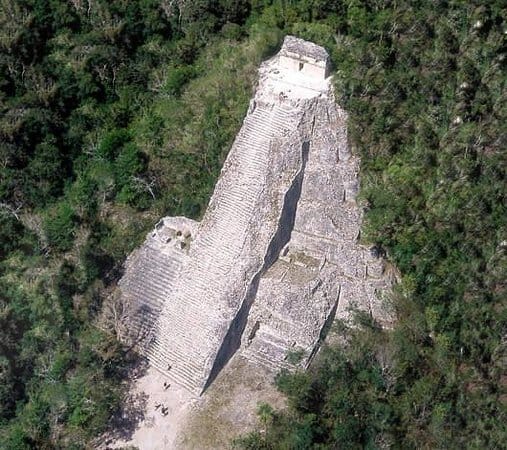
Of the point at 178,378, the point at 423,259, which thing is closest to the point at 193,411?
the point at 178,378

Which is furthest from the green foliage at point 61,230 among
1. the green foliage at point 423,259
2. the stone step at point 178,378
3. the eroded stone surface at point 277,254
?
the green foliage at point 423,259

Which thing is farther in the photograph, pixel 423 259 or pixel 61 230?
pixel 61 230

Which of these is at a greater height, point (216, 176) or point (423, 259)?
point (423, 259)

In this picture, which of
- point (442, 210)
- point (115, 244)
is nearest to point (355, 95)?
point (442, 210)

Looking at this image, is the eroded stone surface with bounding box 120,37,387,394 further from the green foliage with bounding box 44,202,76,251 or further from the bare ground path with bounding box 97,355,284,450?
the green foliage with bounding box 44,202,76,251

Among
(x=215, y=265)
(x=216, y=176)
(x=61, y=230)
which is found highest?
(x=216, y=176)

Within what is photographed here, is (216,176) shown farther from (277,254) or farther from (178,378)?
(178,378)

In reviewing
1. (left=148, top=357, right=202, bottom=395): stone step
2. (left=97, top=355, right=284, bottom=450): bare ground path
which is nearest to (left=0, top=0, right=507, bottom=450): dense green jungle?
(left=97, top=355, right=284, bottom=450): bare ground path

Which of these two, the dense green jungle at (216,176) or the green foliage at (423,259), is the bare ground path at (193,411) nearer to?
the dense green jungle at (216,176)

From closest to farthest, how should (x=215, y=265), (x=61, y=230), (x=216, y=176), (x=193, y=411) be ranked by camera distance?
(x=193, y=411) < (x=215, y=265) < (x=61, y=230) < (x=216, y=176)
